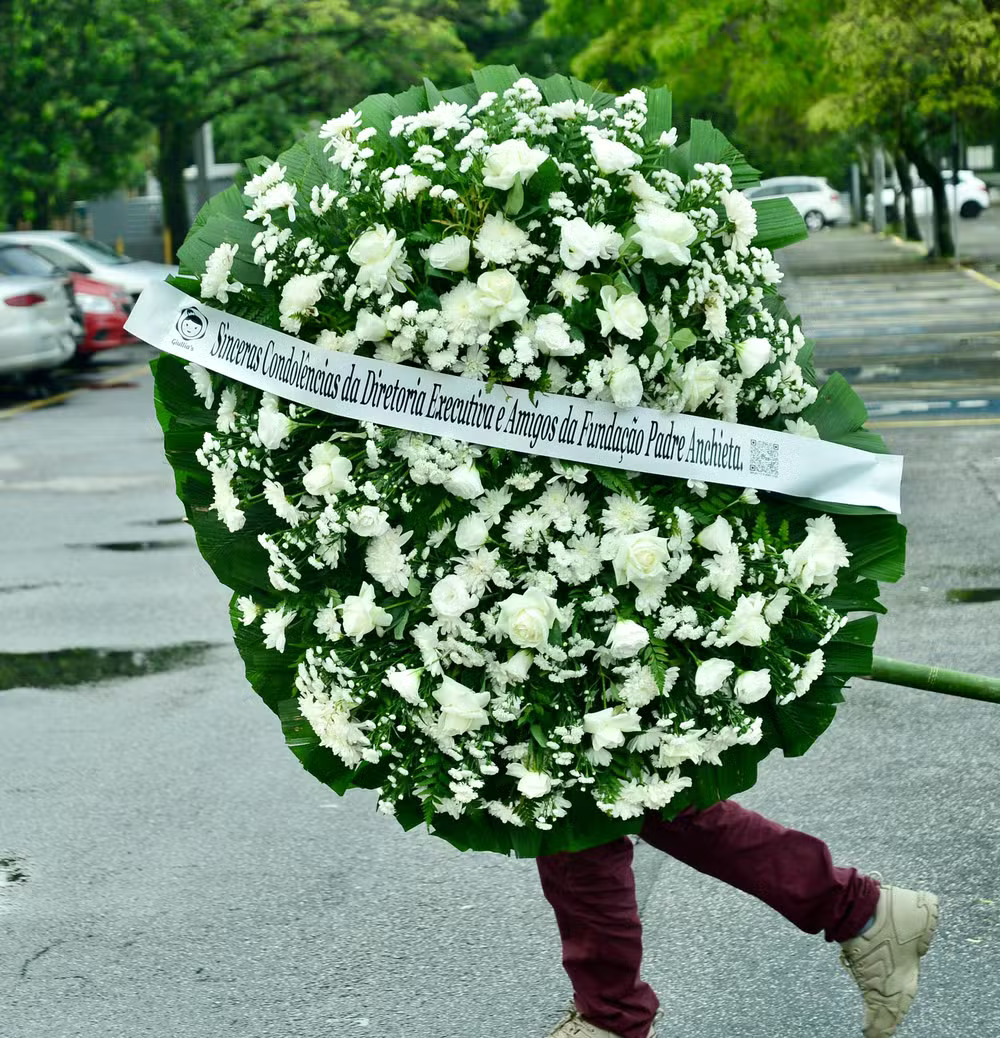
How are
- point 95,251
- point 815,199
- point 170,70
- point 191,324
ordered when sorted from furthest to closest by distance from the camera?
point 815,199 → point 170,70 → point 95,251 → point 191,324

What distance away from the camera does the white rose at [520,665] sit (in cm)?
304

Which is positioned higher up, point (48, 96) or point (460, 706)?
point (48, 96)

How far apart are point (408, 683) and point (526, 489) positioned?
386 millimetres

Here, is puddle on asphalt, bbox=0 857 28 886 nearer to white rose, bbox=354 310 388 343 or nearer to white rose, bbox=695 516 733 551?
white rose, bbox=354 310 388 343

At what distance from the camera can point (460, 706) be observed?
10.0 feet

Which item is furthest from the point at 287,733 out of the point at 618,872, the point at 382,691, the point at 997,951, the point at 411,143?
the point at 997,951

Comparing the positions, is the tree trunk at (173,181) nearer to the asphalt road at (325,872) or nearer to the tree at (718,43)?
the tree at (718,43)

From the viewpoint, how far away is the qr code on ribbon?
123 inches

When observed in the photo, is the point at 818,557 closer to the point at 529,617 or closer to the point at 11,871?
the point at 529,617

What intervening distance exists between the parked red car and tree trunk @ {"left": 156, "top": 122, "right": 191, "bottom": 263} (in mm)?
11159

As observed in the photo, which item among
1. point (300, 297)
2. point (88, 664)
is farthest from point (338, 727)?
point (88, 664)

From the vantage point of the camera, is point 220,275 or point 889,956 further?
point 889,956

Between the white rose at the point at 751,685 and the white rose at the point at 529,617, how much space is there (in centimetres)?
35

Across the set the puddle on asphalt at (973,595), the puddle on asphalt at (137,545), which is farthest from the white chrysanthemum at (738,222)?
the puddle on asphalt at (137,545)
